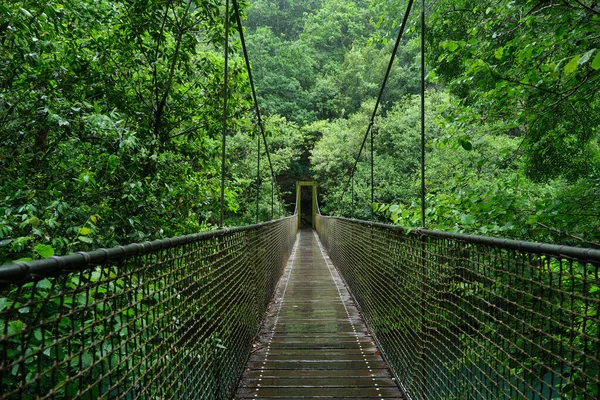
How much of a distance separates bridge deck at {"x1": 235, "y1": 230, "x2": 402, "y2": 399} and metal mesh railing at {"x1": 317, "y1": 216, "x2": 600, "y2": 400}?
0.38 ft

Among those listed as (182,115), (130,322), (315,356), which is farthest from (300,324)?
(130,322)

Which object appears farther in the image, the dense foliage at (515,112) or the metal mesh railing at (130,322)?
the dense foliage at (515,112)

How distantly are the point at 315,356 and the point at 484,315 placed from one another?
1.26 meters

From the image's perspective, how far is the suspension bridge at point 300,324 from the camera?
64 cm

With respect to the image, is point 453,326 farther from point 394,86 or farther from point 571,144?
point 394,86

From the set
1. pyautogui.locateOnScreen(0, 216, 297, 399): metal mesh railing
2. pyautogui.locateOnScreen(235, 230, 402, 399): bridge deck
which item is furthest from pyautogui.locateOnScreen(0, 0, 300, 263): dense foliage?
pyautogui.locateOnScreen(235, 230, 402, 399): bridge deck

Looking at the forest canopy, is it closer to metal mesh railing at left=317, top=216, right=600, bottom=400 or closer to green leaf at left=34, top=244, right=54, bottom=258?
green leaf at left=34, top=244, right=54, bottom=258

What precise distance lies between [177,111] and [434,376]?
2644 mm

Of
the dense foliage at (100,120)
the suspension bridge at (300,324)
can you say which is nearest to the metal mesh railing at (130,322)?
the suspension bridge at (300,324)

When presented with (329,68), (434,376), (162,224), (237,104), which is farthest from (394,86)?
(434,376)

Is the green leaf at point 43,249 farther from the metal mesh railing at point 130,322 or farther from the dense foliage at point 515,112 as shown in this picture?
the dense foliage at point 515,112

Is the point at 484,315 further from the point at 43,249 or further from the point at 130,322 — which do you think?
the point at 43,249

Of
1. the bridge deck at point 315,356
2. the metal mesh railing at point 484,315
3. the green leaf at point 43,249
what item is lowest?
the bridge deck at point 315,356

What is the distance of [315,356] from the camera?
2115mm
